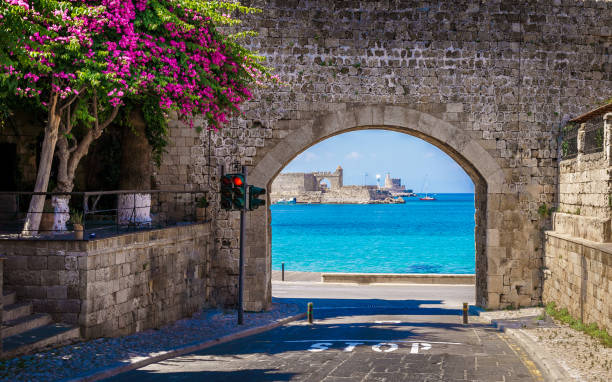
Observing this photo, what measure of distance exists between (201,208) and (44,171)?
4.44 m

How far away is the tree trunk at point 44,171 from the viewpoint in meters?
11.8

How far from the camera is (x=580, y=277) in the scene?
12.9 metres

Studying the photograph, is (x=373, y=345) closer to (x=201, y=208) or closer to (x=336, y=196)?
(x=201, y=208)

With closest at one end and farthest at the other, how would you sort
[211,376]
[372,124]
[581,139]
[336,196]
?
[211,376] < [581,139] < [372,124] < [336,196]

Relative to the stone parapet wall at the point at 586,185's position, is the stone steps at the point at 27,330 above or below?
below

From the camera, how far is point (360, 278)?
25.9 metres

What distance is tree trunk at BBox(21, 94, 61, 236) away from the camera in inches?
464

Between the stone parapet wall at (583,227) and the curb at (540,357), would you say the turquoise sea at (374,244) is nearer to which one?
the stone parapet wall at (583,227)

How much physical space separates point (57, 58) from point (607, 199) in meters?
10.5

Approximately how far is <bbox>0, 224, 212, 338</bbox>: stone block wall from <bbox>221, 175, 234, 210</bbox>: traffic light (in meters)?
1.30

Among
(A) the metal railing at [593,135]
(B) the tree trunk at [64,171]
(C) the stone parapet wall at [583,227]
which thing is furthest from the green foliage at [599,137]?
(B) the tree trunk at [64,171]

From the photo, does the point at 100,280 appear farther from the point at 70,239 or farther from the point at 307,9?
the point at 307,9

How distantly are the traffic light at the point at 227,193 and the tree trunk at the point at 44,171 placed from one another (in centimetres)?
348

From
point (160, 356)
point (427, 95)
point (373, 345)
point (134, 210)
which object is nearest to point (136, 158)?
point (134, 210)
